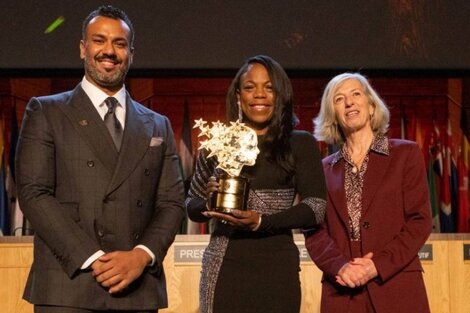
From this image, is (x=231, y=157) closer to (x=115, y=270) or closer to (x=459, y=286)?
(x=115, y=270)

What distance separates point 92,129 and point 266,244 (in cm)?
80

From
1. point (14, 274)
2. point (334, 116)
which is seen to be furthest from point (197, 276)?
Result: point (334, 116)

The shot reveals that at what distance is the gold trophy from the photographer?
2.77 m

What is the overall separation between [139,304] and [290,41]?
4.08 metres

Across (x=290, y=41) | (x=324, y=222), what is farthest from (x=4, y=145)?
(x=324, y=222)

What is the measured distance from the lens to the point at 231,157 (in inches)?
115

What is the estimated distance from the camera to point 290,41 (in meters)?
6.32

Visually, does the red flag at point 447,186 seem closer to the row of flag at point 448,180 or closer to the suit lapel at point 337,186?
the row of flag at point 448,180

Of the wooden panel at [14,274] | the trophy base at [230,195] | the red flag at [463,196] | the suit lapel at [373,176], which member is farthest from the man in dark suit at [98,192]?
the red flag at [463,196]

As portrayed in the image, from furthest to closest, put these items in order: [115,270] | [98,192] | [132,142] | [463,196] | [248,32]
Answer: [463,196]
[248,32]
[132,142]
[98,192]
[115,270]

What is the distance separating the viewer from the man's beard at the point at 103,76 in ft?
8.98

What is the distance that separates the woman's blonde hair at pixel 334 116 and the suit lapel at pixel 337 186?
0.15m

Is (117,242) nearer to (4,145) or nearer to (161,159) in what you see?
(161,159)

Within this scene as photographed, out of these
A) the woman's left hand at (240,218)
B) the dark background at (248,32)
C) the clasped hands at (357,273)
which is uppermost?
the dark background at (248,32)
